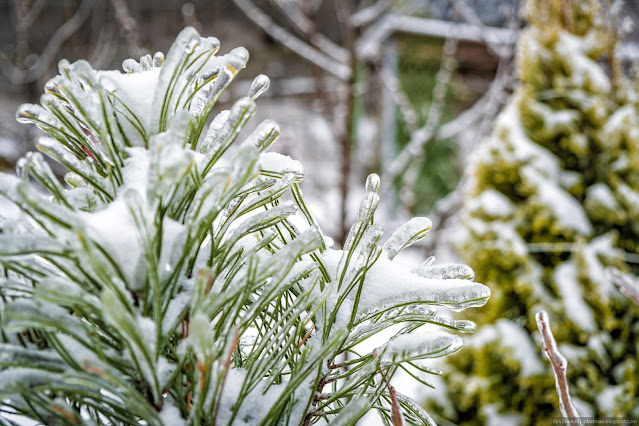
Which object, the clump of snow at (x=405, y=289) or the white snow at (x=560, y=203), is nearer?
the clump of snow at (x=405, y=289)

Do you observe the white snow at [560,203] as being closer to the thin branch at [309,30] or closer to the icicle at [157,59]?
the thin branch at [309,30]

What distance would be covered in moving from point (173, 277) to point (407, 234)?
21cm

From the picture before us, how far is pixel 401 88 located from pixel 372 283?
4943 mm

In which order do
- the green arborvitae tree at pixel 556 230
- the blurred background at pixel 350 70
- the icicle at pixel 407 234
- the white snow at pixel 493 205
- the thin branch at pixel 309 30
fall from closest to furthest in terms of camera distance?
1. the icicle at pixel 407 234
2. the green arborvitae tree at pixel 556 230
3. the white snow at pixel 493 205
4. the thin branch at pixel 309 30
5. the blurred background at pixel 350 70

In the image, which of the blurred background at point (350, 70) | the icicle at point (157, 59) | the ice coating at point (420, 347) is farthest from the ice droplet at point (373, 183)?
the blurred background at point (350, 70)

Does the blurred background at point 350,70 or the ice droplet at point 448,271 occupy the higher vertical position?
the blurred background at point 350,70

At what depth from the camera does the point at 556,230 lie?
163cm

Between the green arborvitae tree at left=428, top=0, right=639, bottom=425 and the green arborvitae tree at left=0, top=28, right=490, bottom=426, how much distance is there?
47.6 inches

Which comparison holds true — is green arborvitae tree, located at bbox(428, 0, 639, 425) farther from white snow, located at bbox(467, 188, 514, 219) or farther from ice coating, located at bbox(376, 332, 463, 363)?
Result: ice coating, located at bbox(376, 332, 463, 363)

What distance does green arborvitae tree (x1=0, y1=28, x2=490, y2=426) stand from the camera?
0.37 metres

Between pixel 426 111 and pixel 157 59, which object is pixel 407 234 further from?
pixel 426 111

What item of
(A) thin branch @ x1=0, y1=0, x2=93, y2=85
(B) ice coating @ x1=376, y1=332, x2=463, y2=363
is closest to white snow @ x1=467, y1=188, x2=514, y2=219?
(B) ice coating @ x1=376, y1=332, x2=463, y2=363

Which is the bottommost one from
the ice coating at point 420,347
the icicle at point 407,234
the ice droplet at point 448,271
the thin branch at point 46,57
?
the ice coating at point 420,347

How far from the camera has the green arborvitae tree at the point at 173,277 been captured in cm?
37
